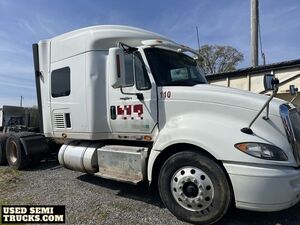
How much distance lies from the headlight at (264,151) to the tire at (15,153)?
582 centimetres

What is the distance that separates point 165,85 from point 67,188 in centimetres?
286

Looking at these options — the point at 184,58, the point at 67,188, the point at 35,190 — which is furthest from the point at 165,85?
the point at 35,190

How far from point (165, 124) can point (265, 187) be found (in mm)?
1765

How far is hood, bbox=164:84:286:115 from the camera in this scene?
421 cm

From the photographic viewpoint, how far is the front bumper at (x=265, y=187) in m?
3.72

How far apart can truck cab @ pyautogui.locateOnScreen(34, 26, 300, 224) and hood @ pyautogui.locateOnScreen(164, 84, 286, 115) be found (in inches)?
0.6

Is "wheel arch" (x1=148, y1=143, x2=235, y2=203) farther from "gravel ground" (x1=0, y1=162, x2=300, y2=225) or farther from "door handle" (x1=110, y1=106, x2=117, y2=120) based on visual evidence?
"door handle" (x1=110, y1=106, x2=117, y2=120)

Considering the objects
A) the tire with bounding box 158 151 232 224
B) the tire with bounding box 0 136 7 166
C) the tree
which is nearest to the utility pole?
the tire with bounding box 158 151 232 224

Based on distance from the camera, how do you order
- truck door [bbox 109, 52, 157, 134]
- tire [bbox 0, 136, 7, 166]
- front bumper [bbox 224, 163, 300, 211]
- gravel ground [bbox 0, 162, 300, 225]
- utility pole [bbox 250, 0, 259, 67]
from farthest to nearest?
utility pole [bbox 250, 0, 259, 67], tire [bbox 0, 136, 7, 166], truck door [bbox 109, 52, 157, 134], gravel ground [bbox 0, 162, 300, 225], front bumper [bbox 224, 163, 300, 211]

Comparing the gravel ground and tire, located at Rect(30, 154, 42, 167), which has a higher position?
tire, located at Rect(30, 154, 42, 167)

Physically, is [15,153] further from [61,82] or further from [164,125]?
[164,125]

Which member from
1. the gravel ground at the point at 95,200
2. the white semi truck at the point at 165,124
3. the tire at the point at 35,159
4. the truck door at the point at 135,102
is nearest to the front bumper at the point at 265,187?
the white semi truck at the point at 165,124

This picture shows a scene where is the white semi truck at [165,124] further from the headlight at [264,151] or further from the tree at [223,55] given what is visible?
the tree at [223,55]

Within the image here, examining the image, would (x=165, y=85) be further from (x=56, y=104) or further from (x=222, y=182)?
→ (x=56, y=104)
